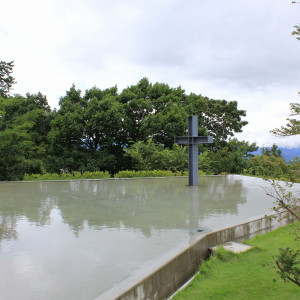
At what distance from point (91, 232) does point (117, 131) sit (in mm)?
15203

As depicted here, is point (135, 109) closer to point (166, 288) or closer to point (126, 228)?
point (126, 228)

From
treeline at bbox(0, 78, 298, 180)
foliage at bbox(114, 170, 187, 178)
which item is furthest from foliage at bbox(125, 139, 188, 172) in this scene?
foliage at bbox(114, 170, 187, 178)

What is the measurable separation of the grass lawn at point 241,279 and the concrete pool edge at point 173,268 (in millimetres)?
135

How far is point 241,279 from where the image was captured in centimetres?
347

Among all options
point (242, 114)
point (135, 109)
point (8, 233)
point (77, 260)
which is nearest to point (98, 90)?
point (135, 109)

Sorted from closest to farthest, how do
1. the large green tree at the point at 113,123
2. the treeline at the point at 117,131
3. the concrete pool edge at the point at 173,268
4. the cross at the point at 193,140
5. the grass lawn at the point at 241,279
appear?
the concrete pool edge at the point at 173,268
the grass lawn at the point at 241,279
the cross at the point at 193,140
the treeline at the point at 117,131
the large green tree at the point at 113,123

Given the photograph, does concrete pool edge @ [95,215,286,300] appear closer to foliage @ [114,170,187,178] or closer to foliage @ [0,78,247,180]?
foliage @ [114,170,187,178]

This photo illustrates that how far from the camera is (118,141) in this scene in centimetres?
2023

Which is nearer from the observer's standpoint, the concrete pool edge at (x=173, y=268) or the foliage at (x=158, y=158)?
the concrete pool edge at (x=173, y=268)

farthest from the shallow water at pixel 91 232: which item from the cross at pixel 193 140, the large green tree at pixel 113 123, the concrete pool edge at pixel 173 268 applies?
the large green tree at pixel 113 123

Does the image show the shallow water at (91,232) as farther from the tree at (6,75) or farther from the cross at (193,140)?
the tree at (6,75)

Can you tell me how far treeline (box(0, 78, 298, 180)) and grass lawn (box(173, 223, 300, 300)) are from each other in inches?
449

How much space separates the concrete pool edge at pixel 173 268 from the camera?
2711mm

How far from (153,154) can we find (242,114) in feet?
35.8
